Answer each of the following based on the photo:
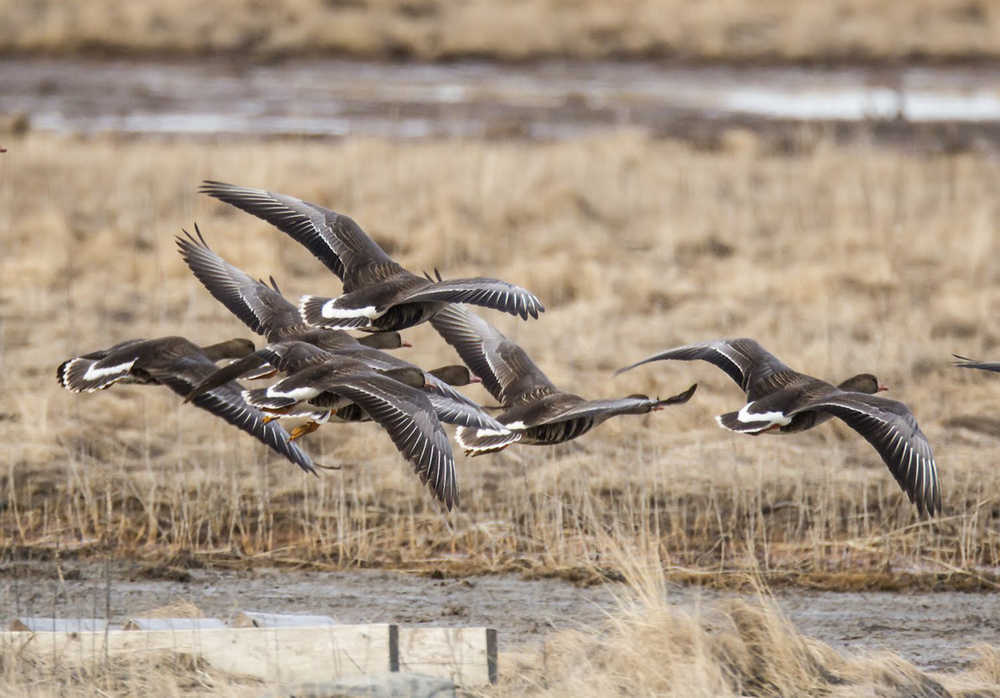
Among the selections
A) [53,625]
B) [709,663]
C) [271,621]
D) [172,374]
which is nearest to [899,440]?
[709,663]

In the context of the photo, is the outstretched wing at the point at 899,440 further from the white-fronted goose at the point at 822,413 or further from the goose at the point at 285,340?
the goose at the point at 285,340

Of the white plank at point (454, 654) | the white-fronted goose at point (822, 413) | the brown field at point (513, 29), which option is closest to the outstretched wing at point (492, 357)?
the white-fronted goose at point (822, 413)

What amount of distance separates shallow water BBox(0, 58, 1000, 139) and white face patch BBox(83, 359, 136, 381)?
19.0 m

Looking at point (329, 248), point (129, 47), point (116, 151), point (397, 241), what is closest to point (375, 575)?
point (329, 248)

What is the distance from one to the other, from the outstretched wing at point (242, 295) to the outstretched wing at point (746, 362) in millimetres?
1851

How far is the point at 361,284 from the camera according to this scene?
8.58 meters

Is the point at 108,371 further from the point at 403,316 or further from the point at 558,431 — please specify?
the point at 558,431

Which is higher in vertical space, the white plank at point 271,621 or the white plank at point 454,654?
the white plank at point 271,621

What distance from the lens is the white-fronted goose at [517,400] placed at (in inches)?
285

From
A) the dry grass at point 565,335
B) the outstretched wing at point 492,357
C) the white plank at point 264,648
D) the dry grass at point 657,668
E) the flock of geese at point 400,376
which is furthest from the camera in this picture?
the dry grass at point 565,335

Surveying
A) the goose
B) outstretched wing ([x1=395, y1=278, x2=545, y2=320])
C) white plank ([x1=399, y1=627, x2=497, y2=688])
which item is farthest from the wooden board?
outstretched wing ([x1=395, y1=278, x2=545, y2=320])

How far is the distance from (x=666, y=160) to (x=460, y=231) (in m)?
5.87

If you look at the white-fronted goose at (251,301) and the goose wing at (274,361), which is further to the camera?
the white-fronted goose at (251,301)

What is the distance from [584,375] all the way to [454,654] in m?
6.72
